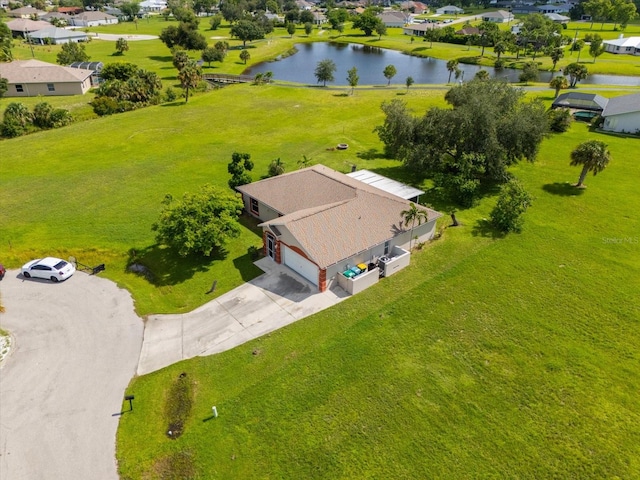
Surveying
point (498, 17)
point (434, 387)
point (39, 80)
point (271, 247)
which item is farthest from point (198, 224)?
point (498, 17)

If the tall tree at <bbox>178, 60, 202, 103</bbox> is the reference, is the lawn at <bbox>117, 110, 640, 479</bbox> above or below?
below

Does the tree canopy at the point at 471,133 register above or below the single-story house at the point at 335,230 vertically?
above

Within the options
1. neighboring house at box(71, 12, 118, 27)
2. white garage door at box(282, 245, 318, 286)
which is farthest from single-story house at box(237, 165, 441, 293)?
neighboring house at box(71, 12, 118, 27)

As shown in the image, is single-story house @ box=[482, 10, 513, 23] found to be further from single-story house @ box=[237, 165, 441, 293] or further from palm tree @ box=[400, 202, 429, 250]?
palm tree @ box=[400, 202, 429, 250]

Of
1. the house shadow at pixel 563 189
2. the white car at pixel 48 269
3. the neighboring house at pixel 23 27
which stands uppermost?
the neighboring house at pixel 23 27

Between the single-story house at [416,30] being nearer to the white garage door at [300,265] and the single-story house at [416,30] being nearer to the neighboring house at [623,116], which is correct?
the neighboring house at [623,116]

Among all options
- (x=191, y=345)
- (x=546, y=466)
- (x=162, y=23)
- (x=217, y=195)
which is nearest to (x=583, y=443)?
(x=546, y=466)

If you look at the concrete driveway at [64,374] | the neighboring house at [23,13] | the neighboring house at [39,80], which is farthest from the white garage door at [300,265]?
the neighboring house at [23,13]
